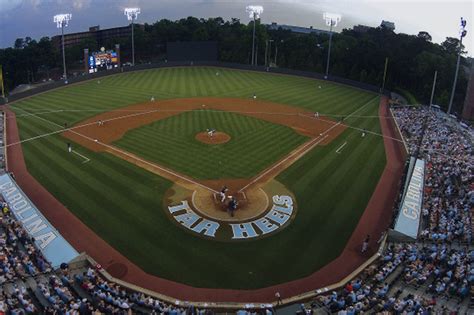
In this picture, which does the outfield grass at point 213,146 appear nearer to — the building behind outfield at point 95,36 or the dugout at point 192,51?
the dugout at point 192,51

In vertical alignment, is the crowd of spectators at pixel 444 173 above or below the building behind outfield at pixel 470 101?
below

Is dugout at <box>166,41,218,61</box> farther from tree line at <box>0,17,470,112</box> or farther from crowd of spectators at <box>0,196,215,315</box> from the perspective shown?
crowd of spectators at <box>0,196,215,315</box>

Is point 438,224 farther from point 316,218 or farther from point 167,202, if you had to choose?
point 167,202

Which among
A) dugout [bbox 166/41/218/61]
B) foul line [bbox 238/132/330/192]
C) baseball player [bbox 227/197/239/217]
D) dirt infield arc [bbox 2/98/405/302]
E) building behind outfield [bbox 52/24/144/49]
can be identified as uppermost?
building behind outfield [bbox 52/24/144/49]

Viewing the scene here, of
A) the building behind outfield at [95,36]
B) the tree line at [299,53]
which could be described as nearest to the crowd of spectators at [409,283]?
the tree line at [299,53]

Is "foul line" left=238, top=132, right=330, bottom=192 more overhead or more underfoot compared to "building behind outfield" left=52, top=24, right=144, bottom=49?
more underfoot

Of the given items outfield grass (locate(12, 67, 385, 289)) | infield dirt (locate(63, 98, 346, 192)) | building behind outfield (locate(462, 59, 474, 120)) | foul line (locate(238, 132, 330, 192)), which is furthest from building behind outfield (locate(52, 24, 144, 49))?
building behind outfield (locate(462, 59, 474, 120))

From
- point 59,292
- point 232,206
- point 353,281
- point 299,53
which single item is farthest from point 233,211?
point 299,53
